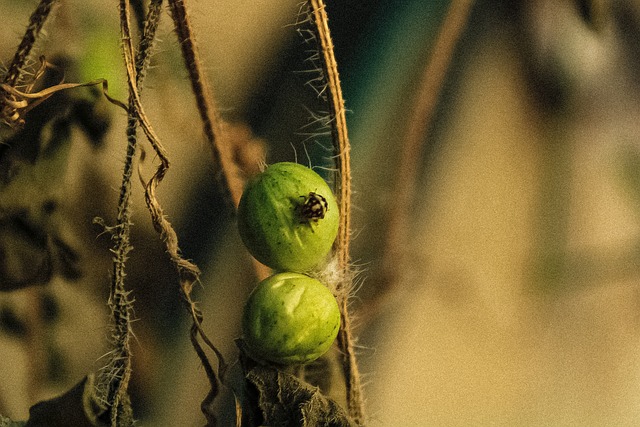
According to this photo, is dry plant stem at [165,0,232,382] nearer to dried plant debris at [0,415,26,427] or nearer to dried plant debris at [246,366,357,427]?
dried plant debris at [246,366,357,427]

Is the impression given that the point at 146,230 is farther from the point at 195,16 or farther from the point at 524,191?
the point at 524,191

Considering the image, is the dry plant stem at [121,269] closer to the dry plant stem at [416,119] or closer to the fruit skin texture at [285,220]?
the fruit skin texture at [285,220]

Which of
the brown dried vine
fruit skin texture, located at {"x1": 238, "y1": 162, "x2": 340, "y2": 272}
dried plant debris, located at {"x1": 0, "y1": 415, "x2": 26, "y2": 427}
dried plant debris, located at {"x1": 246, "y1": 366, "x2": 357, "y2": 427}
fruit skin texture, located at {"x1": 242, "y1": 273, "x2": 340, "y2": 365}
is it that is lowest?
dried plant debris, located at {"x1": 0, "y1": 415, "x2": 26, "y2": 427}

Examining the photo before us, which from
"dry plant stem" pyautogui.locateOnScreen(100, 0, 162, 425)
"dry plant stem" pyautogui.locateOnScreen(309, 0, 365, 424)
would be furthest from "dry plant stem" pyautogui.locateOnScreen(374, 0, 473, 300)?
"dry plant stem" pyautogui.locateOnScreen(100, 0, 162, 425)

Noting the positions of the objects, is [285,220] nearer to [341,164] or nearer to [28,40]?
[341,164]

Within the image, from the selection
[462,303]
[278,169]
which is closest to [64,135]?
[278,169]

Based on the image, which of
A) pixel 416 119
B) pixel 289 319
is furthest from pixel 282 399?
pixel 416 119

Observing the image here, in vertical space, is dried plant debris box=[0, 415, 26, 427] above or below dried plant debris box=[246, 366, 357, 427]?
below

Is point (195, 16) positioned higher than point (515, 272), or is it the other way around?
point (195, 16)

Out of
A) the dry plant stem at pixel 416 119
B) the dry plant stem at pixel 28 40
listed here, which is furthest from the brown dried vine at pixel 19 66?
the dry plant stem at pixel 416 119
